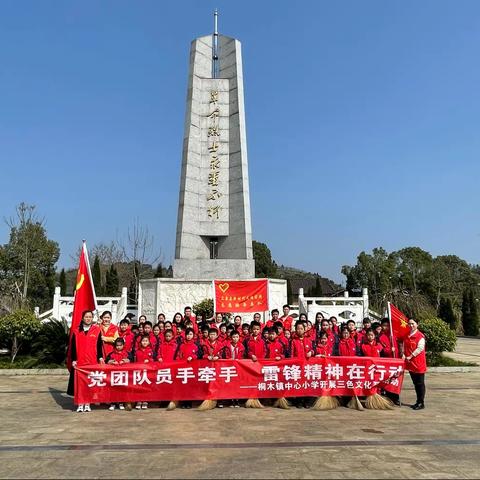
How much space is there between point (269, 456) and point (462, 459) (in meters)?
1.76

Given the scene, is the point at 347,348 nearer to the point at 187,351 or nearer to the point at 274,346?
the point at 274,346

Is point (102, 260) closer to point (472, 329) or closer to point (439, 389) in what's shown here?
point (472, 329)

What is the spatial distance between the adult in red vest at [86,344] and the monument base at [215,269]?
24.2 feet

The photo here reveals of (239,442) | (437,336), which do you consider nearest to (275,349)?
(239,442)

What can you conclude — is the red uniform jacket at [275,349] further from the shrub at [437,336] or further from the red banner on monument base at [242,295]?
the shrub at [437,336]

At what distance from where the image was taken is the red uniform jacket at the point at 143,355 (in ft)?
24.1

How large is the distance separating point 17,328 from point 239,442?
8356 millimetres

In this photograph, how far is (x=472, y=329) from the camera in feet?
97.9

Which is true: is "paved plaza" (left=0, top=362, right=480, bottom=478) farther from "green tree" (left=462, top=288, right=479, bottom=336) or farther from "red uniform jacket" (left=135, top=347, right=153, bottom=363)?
"green tree" (left=462, top=288, right=479, bottom=336)

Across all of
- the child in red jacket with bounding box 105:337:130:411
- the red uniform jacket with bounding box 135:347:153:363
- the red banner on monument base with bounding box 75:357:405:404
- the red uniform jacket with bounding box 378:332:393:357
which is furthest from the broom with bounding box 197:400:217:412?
the red uniform jacket with bounding box 378:332:393:357

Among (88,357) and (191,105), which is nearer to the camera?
(88,357)

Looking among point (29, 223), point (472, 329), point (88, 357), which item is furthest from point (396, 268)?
point (88, 357)

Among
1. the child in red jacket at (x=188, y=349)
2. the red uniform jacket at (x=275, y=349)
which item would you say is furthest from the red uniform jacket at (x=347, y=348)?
the child in red jacket at (x=188, y=349)

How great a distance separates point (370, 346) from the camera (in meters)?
7.51
